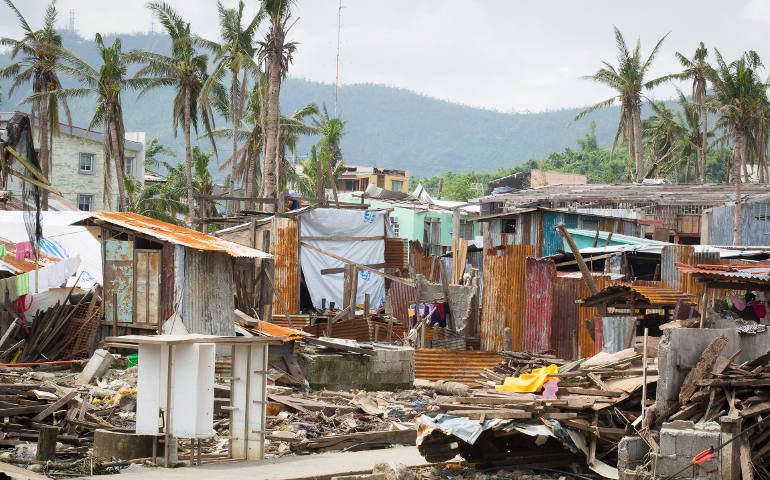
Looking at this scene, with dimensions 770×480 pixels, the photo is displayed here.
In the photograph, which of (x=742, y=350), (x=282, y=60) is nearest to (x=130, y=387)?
(x=742, y=350)

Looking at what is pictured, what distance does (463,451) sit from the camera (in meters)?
10.6

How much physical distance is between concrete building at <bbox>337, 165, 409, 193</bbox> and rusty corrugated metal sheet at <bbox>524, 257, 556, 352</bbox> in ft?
164

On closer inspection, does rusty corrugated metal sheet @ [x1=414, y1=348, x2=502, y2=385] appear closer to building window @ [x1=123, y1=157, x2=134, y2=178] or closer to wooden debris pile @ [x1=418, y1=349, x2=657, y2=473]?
wooden debris pile @ [x1=418, y1=349, x2=657, y2=473]

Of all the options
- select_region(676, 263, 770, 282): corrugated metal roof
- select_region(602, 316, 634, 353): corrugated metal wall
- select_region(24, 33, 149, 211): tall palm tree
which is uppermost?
select_region(24, 33, 149, 211): tall palm tree

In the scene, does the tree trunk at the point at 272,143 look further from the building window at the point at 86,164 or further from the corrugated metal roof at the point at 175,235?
the building window at the point at 86,164

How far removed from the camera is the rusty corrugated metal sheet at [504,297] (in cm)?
1814

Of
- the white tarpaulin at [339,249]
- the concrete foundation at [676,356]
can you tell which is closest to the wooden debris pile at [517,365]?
the concrete foundation at [676,356]

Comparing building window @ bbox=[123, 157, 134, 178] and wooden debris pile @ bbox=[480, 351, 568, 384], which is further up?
building window @ bbox=[123, 157, 134, 178]

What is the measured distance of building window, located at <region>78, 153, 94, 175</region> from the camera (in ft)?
148

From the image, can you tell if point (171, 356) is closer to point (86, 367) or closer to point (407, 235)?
point (86, 367)

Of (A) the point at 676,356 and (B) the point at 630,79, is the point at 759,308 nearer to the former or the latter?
(A) the point at 676,356

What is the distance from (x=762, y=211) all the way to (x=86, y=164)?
32.2 metres

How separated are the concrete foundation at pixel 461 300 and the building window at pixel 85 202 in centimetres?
2917

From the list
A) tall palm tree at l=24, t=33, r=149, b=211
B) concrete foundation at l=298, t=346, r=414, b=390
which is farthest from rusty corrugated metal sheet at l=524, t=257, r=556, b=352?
tall palm tree at l=24, t=33, r=149, b=211
